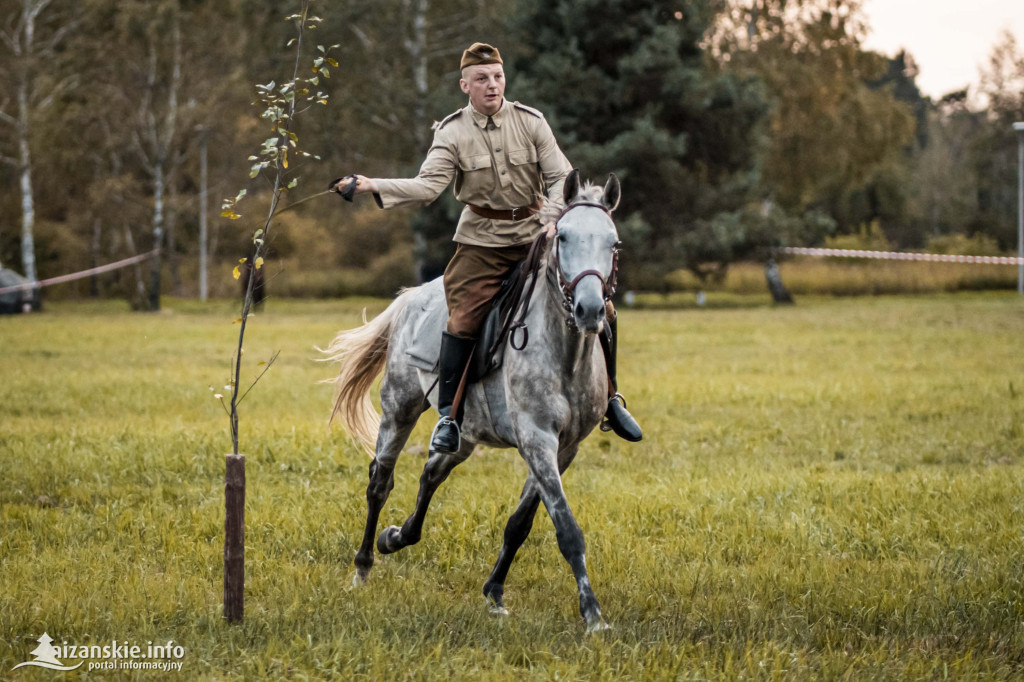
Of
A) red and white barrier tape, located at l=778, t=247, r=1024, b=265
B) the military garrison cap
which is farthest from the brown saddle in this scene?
red and white barrier tape, located at l=778, t=247, r=1024, b=265

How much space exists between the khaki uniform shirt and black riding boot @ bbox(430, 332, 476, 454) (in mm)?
593

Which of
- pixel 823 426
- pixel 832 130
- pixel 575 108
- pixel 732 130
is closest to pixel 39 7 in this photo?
pixel 575 108

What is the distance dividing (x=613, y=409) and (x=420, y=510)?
1344 millimetres

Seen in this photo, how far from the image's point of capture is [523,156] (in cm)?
606

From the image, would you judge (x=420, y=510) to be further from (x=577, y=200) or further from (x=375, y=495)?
(x=577, y=200)

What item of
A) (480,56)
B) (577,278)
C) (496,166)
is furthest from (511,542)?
(480,56)

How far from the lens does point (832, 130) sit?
4553 centimetres

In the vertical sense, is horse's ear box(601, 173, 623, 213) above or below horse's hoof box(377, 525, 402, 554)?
above

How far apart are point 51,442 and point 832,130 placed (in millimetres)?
40587

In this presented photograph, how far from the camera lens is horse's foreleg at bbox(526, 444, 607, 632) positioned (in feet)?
16.8

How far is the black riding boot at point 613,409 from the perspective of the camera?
5.98 meters

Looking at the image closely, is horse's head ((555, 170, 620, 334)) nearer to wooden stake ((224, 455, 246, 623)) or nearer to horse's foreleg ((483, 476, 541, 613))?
horse's foreleg ((483, 476, 541, 613))

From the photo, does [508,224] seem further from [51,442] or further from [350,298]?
[350,298]

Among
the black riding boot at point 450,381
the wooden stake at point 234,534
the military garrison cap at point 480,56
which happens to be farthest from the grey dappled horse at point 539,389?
the wooden stake at point 234,534
